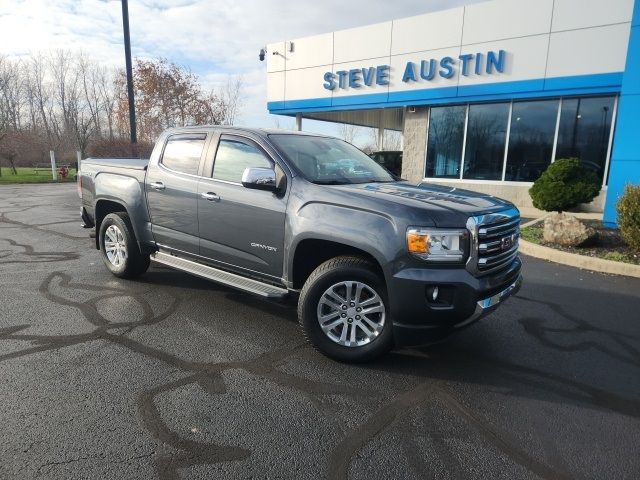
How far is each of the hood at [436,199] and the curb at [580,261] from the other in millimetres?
3979

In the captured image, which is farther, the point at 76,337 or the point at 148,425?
the point at 76,337

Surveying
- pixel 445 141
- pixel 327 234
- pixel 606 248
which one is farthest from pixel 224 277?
pixel 445 141

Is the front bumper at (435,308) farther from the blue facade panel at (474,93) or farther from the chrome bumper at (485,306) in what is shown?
the blue facade panel at (474,93)

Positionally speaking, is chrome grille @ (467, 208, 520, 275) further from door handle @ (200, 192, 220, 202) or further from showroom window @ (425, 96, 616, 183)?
showroom window @ (425, 96, 616, 183)

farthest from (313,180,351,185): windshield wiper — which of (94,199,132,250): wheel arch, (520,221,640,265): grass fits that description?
(520,221,640,265): grass

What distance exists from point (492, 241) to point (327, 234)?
4.22 ft

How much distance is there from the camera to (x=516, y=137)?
1384cm

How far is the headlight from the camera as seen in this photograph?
3.16m

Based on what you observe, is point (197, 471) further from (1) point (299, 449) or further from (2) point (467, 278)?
(2) point (467, 278)

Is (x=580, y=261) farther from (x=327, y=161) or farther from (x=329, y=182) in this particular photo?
(x=329, y=182)

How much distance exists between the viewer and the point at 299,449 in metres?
2.56

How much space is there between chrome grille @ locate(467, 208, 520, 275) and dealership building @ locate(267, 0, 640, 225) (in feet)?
23.9

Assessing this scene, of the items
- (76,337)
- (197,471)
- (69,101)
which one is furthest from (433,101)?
(69,101)

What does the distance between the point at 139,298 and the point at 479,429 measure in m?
3.91
